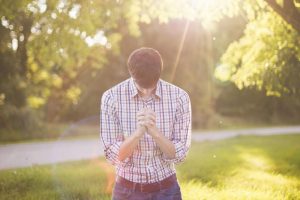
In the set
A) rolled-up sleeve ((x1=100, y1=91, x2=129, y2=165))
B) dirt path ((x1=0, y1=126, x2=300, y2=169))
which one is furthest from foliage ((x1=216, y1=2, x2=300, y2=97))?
rolled-up sleeve ((x1=100, y1=91, x2=129, y2=165))

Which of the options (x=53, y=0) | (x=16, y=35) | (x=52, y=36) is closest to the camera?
(x=53, y=0)

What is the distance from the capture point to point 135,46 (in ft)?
92.1

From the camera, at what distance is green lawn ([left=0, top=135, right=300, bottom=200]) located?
7.96 meters

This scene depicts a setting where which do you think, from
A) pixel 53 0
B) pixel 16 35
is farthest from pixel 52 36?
pixel 16 35

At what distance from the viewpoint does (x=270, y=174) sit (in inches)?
417

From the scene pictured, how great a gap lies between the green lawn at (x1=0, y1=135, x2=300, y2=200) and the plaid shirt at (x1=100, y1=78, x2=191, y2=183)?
4258 millimetres

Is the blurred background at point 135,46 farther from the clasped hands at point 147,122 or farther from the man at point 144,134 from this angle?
the clasped hands at point 147,122

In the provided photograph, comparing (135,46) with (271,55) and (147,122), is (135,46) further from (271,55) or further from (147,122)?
(147,122)

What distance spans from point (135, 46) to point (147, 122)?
82.4 feet

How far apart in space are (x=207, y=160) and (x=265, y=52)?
3181 mm

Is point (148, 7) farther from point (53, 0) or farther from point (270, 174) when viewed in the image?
point (270, 174)

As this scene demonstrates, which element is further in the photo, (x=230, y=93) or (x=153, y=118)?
(x=230, y=93)

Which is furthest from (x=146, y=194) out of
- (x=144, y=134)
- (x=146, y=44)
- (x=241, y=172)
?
(x=146, y=44)

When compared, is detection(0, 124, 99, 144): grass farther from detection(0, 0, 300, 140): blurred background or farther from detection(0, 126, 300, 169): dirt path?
detection(0, 126, 300, 169): dirt path
